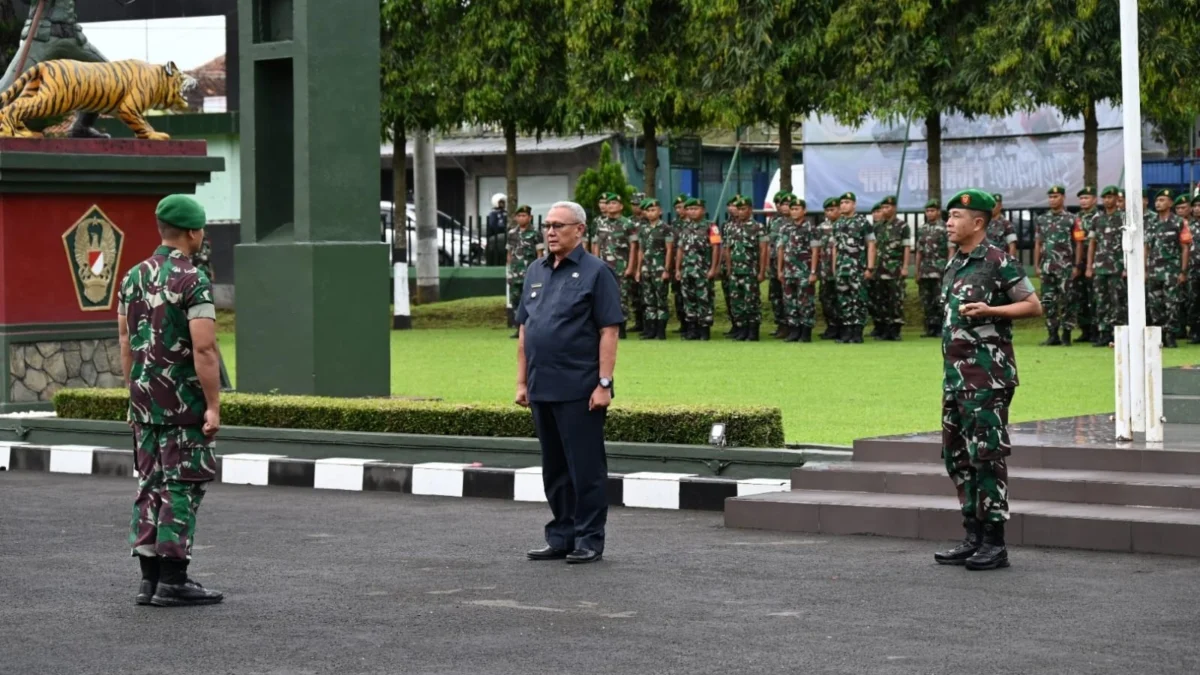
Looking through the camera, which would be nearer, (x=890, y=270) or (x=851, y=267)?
(x=851, y=267)

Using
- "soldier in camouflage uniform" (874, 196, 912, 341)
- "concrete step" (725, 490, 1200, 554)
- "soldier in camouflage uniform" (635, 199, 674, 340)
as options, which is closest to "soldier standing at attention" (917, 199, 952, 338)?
"soldier in camouflage uniform" (874, 196, 912, 341)

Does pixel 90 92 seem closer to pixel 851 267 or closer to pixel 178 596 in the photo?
pixel 178 596

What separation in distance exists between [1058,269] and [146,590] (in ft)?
51.8

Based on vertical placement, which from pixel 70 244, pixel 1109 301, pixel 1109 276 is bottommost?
pixel 1109 301

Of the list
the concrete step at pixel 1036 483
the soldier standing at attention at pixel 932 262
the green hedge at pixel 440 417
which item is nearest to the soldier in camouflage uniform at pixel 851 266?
the soldier standing at attention at pixel 932 262

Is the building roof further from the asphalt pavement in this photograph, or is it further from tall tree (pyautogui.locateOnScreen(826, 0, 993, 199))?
the asphalt pavement

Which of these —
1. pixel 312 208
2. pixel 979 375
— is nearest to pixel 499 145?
pixel 312 208

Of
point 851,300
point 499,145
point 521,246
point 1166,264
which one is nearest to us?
point 1166,264

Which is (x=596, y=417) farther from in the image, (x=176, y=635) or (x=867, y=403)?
(x=867, y=403)

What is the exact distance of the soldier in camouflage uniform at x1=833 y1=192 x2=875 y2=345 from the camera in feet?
76.0

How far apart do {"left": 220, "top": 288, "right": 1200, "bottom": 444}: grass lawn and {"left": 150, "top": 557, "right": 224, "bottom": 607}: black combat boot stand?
4.71 meters

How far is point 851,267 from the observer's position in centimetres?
2328

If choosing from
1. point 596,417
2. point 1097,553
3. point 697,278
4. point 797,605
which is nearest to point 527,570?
point 596,417

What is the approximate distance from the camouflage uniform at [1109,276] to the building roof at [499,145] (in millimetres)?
22271
